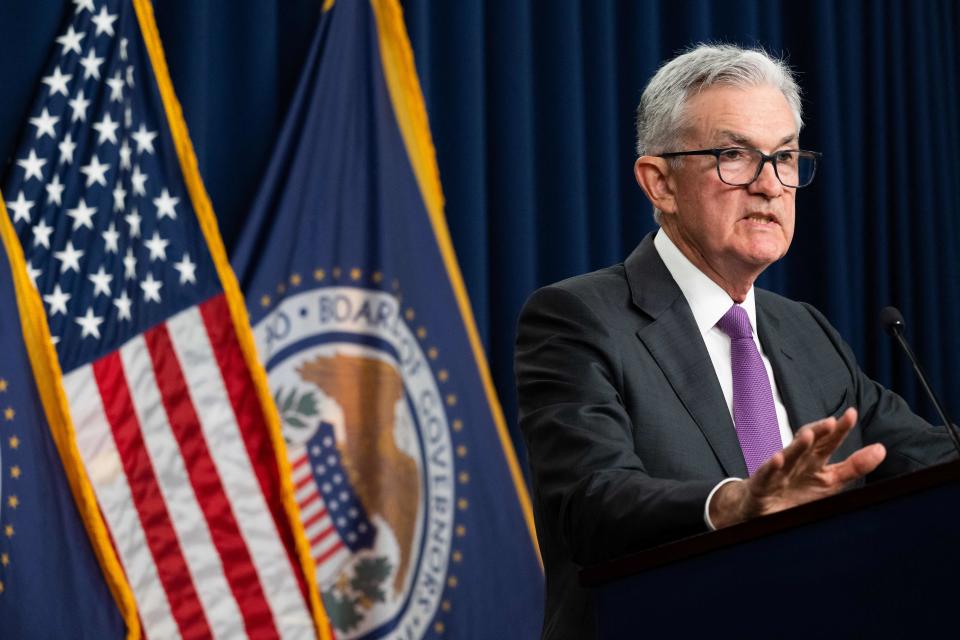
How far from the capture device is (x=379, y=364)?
330cm

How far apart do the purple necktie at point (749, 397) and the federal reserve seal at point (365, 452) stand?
148 centimetres

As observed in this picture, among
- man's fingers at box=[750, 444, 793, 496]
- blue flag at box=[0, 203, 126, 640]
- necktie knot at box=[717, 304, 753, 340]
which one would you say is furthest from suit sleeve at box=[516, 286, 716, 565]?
blue flag at box=[0, 203, 126, 640]

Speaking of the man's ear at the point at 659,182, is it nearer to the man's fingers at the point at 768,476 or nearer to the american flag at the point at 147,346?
the man's fingers at the point at 768,476

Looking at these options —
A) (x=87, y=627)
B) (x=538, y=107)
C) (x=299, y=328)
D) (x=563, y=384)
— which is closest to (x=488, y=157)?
(x=538, y=107)

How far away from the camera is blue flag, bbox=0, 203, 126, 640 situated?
2.80 meters

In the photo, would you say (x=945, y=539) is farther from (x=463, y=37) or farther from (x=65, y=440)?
(x=463, y=37)

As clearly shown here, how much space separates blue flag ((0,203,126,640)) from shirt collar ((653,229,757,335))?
156cm

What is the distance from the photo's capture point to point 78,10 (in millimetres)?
3086

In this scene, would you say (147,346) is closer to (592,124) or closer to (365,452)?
(365,452)

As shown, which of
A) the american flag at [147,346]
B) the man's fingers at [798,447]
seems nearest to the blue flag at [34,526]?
the american flag at [147,346]

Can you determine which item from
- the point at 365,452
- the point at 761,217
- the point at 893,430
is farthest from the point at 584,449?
the point at 365,452

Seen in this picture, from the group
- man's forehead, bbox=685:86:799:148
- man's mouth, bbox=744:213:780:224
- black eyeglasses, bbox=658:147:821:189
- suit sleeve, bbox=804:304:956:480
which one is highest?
man's forehead, bbox=685:86:799:148

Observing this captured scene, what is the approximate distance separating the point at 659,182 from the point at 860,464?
0.94 meters

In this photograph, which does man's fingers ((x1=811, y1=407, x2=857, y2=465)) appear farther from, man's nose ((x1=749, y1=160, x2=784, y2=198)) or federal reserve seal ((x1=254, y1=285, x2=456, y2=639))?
federal reserve seal ((x1=254, y1=285, x2=456, y2=639))
